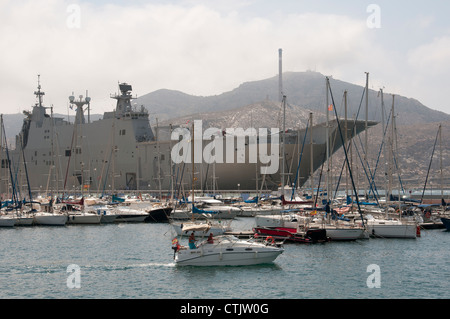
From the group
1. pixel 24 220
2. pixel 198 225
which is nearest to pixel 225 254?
pixel 198 225

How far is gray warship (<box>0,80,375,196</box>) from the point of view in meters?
64.0

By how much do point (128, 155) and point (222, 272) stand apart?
53.9m

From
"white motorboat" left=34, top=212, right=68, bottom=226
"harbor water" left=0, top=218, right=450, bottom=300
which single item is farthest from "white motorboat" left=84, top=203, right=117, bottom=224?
"harbor water" left=0, top=218, right=450, bottom=300

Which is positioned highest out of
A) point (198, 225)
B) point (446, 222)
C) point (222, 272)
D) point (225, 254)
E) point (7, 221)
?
point (198, 225)

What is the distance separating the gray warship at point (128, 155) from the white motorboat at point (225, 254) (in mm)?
37890

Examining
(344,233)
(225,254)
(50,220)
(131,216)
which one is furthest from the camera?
(131,216)

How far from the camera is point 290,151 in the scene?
63.1 metres

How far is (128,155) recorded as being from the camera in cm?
7550

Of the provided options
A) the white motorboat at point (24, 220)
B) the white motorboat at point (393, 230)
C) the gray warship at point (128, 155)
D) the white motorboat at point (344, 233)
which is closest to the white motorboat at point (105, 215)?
the white motorboat at point (24, 220)

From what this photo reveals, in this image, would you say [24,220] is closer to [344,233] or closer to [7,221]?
[7,221]

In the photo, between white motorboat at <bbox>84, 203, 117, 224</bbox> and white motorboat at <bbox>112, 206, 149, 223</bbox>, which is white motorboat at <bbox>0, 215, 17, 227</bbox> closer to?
white motorboat at <bbox>84, 203, 117, 224</bbox>

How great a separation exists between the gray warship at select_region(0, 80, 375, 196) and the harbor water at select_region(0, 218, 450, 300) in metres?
31.4

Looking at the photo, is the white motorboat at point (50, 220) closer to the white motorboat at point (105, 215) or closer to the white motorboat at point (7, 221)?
the white motorboat at point (7, 221)
